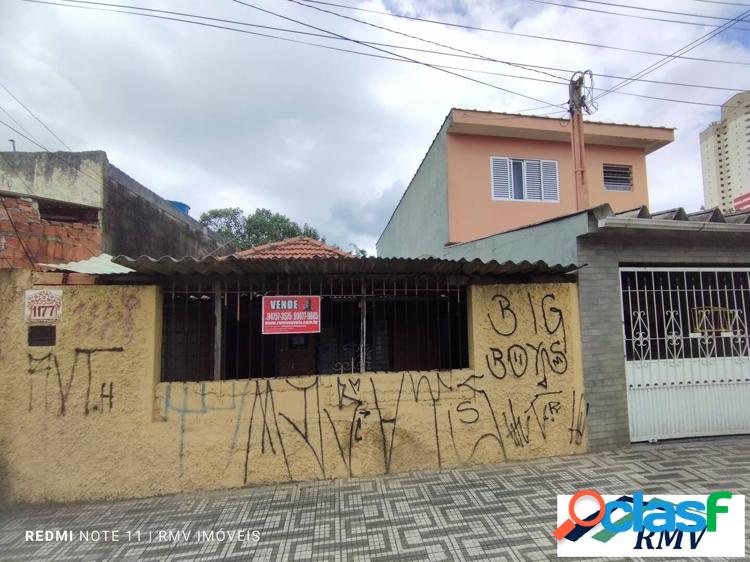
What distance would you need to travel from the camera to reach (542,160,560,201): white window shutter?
9.68 meters

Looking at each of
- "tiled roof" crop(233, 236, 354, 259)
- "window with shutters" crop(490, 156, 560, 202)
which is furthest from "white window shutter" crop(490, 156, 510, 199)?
"tiled roof" crop(233, 236, 354, 259)

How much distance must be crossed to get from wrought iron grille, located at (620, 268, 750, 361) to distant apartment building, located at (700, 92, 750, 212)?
6.64 meters

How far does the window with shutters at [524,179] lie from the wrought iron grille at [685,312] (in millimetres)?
4838

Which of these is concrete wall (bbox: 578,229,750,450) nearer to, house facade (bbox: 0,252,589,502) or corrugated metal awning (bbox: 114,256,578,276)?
house facade (bbox: 0,252,589,502)

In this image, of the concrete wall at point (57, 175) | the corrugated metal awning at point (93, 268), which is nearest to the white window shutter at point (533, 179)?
the corrugated metal awning at point (93, 268)

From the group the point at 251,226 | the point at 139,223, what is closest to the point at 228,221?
the point at 251,226

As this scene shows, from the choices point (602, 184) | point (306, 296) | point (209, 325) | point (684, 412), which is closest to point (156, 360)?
point (209, 325)

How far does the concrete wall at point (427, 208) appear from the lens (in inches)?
379

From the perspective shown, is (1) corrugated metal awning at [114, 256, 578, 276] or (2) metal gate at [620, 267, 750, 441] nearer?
(1) corrugated metal awning at [114, 256, 578, 276]

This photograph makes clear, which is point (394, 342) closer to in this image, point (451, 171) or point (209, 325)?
point (209, 325)

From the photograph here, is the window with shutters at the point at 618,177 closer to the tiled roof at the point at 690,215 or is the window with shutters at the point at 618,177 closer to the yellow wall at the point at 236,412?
the tiled roof at the point at 690,215

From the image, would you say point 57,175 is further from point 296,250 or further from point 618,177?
point 618,177

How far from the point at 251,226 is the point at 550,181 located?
20.7 meters

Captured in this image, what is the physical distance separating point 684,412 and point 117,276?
733 cm
